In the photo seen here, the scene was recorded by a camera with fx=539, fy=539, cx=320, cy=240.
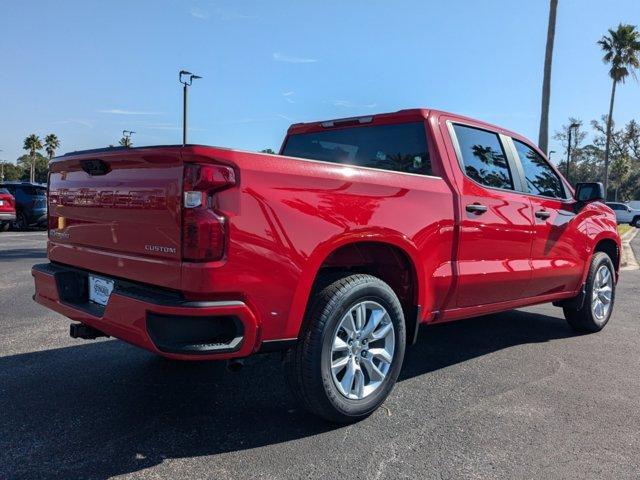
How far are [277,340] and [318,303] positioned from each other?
326 millimetres

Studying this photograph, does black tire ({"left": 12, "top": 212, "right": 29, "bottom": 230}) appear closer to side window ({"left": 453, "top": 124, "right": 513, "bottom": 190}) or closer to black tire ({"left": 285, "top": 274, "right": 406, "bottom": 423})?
side window ({"left": 453, "top": 124, "right": 513, "bottom": 190})

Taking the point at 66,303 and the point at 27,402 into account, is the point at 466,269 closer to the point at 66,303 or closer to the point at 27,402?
the point at 66,303

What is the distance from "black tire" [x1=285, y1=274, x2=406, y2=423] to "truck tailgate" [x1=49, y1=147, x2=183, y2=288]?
781 millimetres

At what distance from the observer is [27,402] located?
11.1 feet

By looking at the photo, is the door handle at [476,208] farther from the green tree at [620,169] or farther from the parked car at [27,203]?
the green tree at [620,169]

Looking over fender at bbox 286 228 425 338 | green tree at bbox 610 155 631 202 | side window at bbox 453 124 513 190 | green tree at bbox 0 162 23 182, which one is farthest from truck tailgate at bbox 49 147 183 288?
green tree at bbox 0 162 23 182

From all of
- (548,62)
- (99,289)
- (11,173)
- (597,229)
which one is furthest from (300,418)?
(11,173)

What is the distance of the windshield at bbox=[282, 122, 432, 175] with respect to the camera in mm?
3969

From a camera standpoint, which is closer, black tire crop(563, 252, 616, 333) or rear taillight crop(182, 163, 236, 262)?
rear taillight crop(182, 163, 236, 262)

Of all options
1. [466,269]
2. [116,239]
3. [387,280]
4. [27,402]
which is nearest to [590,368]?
[466,269]

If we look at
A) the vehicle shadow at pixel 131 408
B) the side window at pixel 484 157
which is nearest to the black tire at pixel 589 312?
the vehicle shadow at pixel 131 408

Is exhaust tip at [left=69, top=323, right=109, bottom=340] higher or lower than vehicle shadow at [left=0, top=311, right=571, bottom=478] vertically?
higher

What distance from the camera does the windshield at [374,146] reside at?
3969mm

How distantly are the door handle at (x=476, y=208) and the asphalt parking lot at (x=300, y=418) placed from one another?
1.25 metres
